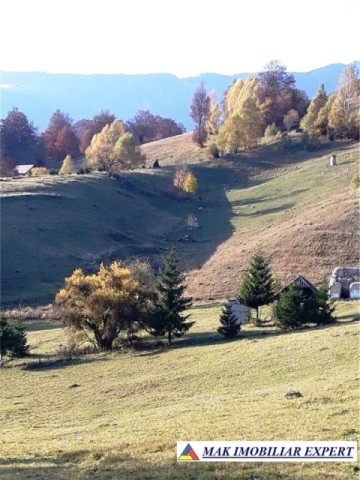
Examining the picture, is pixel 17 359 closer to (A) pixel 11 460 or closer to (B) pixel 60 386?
(B) pixel 60 386

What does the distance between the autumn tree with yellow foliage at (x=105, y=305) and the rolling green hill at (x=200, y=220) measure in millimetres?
13182

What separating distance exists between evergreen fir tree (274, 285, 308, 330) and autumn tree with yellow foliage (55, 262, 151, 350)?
1007 cm

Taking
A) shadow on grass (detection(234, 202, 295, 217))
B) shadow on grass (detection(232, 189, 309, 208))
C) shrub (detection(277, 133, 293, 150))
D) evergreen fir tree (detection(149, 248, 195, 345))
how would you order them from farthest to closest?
shrub (detection(277, 133, 293, 150)) → shadow on grass (detection(232, 189, 309, 208)) → shadow on grass (detection(234, 202, 295, 217)) → evergreen fir tree (detection(149, 248, 195, 345))

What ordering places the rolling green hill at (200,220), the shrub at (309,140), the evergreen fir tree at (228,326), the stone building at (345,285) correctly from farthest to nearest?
the shrub at (309,140), the rolling green hill at (200,220), the stone building at (345,285), the evergreen fir tree at (228,326)

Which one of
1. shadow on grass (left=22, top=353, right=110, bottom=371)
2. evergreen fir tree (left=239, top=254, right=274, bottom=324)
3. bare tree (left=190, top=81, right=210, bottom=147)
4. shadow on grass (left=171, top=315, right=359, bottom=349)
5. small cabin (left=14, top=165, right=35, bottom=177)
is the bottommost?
shadow on grass (left=22, top=353, right=110, bottom=371)

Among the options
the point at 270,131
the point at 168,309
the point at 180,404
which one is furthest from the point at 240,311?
the point at 270,131

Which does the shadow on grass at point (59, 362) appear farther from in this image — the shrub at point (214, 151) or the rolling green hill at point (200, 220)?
the shrub at point (214, 151)

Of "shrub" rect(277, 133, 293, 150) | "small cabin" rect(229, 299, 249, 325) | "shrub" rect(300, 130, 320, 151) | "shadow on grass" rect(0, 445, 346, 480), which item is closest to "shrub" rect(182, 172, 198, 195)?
"shrub" rect(277, 133, 293, 150)

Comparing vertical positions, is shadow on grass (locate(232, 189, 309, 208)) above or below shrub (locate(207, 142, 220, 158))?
below

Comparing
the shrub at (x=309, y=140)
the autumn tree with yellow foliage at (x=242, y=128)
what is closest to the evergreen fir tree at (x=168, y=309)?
the shrub at (x=309, y=140)

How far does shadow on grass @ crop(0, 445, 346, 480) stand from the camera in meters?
13.9

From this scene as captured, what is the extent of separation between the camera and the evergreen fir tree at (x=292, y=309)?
3981cm

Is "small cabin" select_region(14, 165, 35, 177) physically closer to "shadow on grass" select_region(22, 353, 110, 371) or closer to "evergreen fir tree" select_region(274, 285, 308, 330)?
"shadow on grass" select_region(22, 353, 110, 371)

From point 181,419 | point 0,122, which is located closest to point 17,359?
point 181,419
